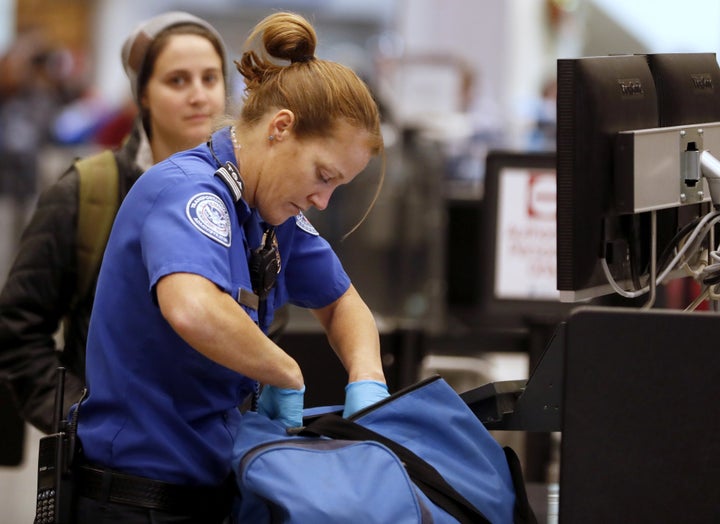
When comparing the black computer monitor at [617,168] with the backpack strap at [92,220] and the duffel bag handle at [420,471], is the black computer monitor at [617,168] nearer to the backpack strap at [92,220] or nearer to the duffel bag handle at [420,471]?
the duffel bag handle at [420,471]

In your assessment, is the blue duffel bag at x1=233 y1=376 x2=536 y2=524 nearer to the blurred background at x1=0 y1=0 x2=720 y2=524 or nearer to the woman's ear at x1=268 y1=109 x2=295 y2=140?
the woman's ear at x1=268 y1=109 x2=295 y2=140

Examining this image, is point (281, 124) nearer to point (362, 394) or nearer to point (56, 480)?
point (362, 394)

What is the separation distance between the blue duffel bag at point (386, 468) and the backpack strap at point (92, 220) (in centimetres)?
80

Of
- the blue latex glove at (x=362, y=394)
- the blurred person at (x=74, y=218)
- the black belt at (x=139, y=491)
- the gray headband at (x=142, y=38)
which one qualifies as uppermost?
the gray headband at (x=142, y=38)

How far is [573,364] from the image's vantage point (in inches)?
72.4

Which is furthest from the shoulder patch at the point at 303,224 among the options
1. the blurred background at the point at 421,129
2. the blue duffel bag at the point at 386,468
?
the blue duffel bag at the point at 386,468

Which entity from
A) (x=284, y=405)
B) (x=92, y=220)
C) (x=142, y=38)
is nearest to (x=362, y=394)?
(x=284, y=405)

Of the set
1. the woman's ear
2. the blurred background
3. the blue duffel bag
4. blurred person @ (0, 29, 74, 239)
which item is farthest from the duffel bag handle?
blurred person @ (0, 29, 74, 239)

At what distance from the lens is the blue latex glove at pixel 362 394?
6.93 feet

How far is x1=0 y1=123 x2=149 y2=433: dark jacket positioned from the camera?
2.67 m

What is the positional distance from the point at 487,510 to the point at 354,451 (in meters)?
0.26

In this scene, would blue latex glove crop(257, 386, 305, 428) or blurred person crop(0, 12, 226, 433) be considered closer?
blue latex glove crop(257, 386, 305, 428)

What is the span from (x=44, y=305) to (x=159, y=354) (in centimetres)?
83

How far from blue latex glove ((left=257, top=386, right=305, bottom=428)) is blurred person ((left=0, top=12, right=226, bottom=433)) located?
0.68 m
